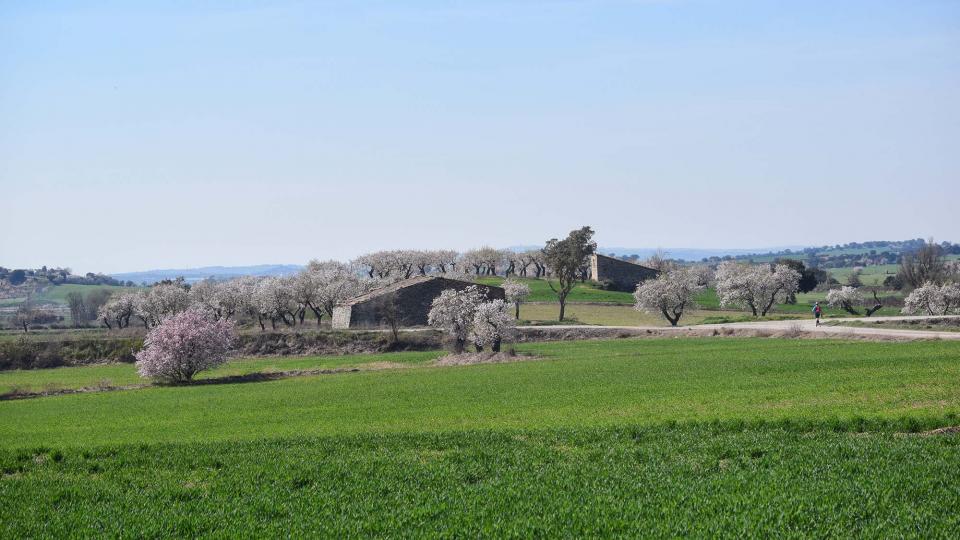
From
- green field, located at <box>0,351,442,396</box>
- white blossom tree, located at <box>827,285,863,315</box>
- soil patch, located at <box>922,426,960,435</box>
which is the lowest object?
green field, located at <box>0,351,442,396</box>

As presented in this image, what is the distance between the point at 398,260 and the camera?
174875 millimetres

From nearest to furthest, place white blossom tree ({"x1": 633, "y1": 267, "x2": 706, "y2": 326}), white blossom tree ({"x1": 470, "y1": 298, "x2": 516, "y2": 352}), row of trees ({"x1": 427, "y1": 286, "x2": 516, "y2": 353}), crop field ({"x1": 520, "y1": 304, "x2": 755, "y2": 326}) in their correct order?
1. white blossom tree ({"x1": 470, "y1": 298, "x2": 516, "y2": 352})
2. row of trees ({"x1": 427, "y1": 286, "x2": 516, "y2": 353})
3. white blossom tree ({"x1": 633, "y1": 267, "x2": 706, "y2": 326})
4. crop field ({"x1": 520, "y1": 304, "x2": 755, "y2": 326})

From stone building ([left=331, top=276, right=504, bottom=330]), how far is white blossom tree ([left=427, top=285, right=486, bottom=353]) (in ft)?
45.7

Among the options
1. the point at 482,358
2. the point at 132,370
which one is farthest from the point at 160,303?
the point at 482,358

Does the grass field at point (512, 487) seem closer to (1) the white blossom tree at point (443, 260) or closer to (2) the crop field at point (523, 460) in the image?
(2) the crop field at point (523, 460)

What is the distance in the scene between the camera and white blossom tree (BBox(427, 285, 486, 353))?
72625 millimetres

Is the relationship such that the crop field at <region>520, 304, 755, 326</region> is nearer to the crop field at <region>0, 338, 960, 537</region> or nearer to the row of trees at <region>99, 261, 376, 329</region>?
the row of trees at <region>99, 261, 376, 329</region>

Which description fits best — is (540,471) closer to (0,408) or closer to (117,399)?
(117,399)

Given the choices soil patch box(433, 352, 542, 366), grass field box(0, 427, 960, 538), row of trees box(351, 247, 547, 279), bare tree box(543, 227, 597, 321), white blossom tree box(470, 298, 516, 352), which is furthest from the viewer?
row of trees box(351, 247, 547, 279)

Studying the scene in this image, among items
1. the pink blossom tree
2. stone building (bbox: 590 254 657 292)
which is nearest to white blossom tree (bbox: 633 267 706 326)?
the pink blossom tree

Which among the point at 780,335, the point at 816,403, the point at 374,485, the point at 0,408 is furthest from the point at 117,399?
the point at 780,335

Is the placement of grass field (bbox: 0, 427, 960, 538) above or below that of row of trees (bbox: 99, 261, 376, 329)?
below

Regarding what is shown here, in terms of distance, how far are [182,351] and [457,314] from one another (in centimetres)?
2349

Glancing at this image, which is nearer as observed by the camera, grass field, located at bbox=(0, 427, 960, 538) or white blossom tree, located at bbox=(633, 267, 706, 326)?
grass field, located at bbox=(0, 427, 960, 538)
